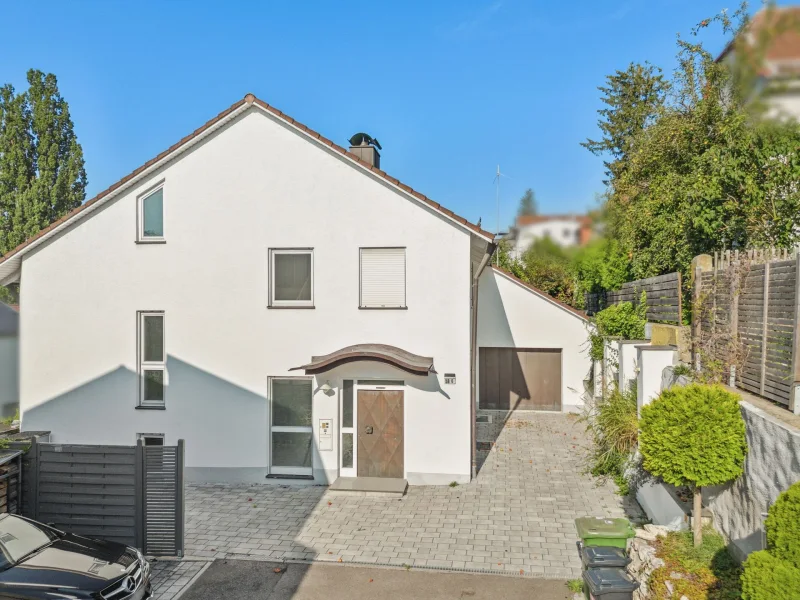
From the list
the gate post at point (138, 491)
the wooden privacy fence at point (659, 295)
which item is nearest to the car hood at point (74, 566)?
the gate post at point (138, 491)

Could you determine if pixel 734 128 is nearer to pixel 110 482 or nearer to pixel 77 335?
pixel 110 482

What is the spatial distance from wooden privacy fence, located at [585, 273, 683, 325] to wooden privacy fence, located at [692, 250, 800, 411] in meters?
1.57

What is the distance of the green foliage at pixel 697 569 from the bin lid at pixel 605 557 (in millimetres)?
444

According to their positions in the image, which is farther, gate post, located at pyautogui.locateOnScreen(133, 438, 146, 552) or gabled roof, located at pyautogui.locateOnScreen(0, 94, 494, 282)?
gabled roof, located at pyautogui.locateOnScreen(0, 94, 494, 282)

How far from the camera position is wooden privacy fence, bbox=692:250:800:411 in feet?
21.2

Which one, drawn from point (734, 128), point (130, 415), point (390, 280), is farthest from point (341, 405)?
point (734, 128)

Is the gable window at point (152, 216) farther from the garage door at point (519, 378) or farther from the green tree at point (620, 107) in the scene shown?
the green tree at point (620, 107)

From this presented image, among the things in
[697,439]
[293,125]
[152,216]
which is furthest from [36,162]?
[697,439]

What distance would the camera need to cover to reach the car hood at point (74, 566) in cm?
629

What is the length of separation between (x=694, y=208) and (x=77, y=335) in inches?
542

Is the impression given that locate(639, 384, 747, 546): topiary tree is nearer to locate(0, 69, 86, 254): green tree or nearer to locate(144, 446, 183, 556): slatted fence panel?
locate(144, 446, 183, 556): slatted fence panel

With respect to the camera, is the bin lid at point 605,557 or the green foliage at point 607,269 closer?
the bin lid at point 605,557

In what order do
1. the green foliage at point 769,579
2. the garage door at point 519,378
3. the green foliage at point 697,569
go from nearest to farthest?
the green foliage at point 769,579 < the green foliage at point 697,569 < the garage door at point 519,378

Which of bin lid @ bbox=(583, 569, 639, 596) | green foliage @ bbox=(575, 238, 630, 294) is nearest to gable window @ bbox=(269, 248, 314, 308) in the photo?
green foliage @ bbox=(575, 238, 630, 294)
